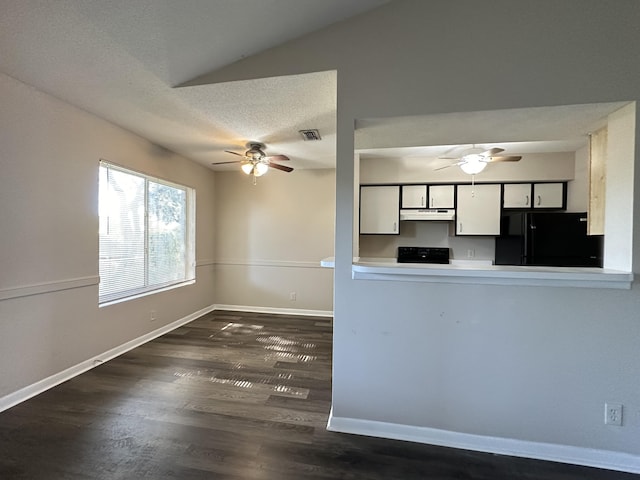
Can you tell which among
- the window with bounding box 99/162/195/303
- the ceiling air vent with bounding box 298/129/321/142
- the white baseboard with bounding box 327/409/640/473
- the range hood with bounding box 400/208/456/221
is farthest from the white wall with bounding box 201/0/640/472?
the range hood with bounding box 400/208/456/221

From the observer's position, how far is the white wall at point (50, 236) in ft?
7.15

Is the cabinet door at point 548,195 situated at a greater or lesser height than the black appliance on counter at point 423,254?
greater

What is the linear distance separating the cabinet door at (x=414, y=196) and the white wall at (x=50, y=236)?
3799 mm

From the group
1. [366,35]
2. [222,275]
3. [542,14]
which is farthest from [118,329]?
[542,14]

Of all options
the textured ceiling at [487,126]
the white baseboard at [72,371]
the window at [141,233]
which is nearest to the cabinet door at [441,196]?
the textured ceiling at [487,126]

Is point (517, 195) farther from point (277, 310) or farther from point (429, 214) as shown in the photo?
point (277, 310)

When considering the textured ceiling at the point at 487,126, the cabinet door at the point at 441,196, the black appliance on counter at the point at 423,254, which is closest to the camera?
the textured ceiling at the point at 487,126

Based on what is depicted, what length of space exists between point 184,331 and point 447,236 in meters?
4.36

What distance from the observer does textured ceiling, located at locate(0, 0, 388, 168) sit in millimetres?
1635

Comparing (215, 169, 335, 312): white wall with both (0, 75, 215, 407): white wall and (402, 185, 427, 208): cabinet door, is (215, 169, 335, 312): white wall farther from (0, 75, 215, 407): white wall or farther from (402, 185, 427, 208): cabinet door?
(0, 75, 215, 407): white wall

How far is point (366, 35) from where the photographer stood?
188 centimetres

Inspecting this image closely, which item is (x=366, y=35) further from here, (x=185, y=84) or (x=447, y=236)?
(x=447, y=236)

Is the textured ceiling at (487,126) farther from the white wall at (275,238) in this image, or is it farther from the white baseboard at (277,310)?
the white baseboard at (277,310)

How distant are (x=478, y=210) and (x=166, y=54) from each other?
14.2 feet
